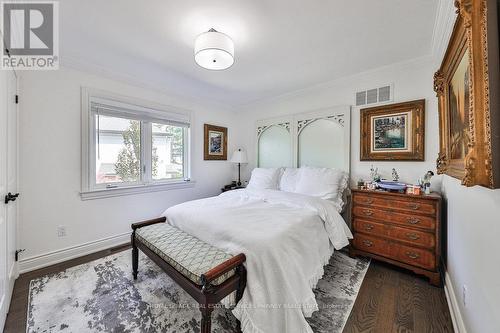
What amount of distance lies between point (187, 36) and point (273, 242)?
6.69ft

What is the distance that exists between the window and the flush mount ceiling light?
5.58ft

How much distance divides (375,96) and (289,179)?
1.65 metres

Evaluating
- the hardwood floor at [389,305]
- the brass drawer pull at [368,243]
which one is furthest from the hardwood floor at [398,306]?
the brass drawer pull at [368,243]

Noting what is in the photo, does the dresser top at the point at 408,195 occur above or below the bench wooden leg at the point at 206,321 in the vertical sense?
above

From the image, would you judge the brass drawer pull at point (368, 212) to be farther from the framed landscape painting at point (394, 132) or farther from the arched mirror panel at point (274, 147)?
the arched mirror panel at point (274, 147)

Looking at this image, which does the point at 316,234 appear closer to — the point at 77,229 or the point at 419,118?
the point at 419,118

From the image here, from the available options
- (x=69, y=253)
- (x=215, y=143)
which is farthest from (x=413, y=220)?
(x=69, y=253)

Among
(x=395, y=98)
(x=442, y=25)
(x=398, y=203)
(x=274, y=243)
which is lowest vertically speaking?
(x=274, y=243)

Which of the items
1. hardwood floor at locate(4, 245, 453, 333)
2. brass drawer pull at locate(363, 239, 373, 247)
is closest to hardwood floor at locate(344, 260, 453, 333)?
hardwood floor at locate(4, 245, 453, 333)

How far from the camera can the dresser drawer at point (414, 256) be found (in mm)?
1964

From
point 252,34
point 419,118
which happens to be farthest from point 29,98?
point 419,118

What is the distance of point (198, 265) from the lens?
1.40m

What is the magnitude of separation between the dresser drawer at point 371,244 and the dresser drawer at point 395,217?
24cm

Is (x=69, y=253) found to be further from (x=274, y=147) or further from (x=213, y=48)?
(x=274, y=147)
